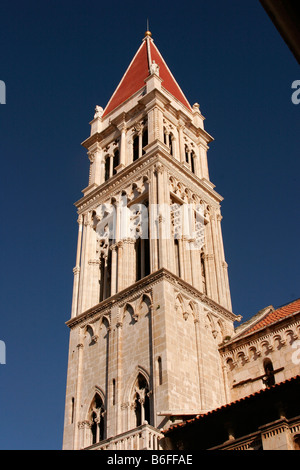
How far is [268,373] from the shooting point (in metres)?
17.2

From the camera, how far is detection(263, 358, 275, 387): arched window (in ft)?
56.2

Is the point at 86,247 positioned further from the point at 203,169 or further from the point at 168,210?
the point at 203,169

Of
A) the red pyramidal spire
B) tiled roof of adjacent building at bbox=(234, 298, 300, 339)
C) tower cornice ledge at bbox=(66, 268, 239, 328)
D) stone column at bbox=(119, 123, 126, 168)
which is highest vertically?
the red pyramidal spire

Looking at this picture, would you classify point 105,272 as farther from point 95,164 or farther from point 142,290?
point 95,164

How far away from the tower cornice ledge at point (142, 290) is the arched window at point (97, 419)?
3.23m

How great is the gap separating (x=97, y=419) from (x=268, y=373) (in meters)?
5.60

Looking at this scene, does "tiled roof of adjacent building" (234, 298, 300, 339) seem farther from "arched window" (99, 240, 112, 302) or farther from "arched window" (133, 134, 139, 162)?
"arched window" (133, 134, 139, 162)

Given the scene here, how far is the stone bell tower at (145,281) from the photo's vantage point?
1728 cm

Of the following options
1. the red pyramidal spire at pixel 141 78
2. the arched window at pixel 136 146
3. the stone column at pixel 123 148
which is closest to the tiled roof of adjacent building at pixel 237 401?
the stone column at pixel 123 148

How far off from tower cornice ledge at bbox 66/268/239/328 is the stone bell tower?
0.13 feet

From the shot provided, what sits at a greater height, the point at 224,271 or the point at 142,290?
the point at 224,271

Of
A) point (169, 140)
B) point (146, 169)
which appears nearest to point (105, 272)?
point (146, 169)

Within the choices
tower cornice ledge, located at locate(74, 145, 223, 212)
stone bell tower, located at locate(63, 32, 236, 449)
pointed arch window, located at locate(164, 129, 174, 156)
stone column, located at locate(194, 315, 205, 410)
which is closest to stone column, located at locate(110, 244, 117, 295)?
stone bell tower, located at locate(63, 32, 236, 449)
